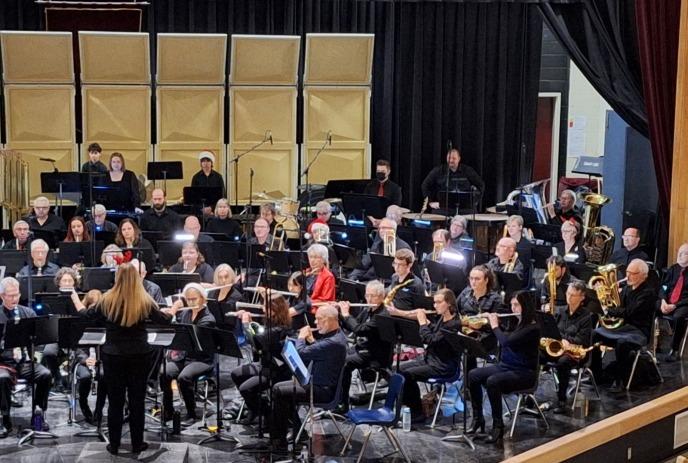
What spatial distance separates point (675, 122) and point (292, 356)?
6397 mm

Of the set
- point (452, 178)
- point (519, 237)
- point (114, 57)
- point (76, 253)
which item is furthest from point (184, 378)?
point (114, 57)

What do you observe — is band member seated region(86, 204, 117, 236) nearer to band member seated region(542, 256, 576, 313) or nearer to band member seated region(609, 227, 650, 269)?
band member seated region(542, 256, 576, 313)

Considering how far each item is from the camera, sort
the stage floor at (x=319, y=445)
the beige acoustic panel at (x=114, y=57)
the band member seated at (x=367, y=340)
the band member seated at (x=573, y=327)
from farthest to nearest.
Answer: the beige acoustic panel at (x=114, y=57) < the band member seated at (x=573, y=327) < the band member seated at (x=367, y=340) < the stage floor at (x=319, y=445)

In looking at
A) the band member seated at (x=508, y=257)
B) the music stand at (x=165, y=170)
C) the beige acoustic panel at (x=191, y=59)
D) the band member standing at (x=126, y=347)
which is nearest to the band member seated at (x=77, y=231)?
the music stand at (x=165, y=170)

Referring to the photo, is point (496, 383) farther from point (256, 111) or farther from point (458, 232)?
point (256, 111)

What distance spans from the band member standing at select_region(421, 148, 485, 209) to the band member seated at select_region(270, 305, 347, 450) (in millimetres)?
5942

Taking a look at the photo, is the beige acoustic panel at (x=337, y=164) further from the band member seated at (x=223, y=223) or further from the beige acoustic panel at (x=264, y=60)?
the band member seated at (x=223, y=223)

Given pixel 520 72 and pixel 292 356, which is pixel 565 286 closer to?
pixel 292 356

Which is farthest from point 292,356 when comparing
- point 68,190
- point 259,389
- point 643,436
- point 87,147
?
point 87,147

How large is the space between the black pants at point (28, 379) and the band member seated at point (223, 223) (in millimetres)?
4050

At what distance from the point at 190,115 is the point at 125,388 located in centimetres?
756

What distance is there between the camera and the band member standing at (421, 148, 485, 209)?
1475cm

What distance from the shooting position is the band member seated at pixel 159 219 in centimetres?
1312

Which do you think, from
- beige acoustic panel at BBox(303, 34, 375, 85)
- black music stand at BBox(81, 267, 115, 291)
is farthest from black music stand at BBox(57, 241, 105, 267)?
beige acoustic panel at BBox(303, 34, 375, 85)
